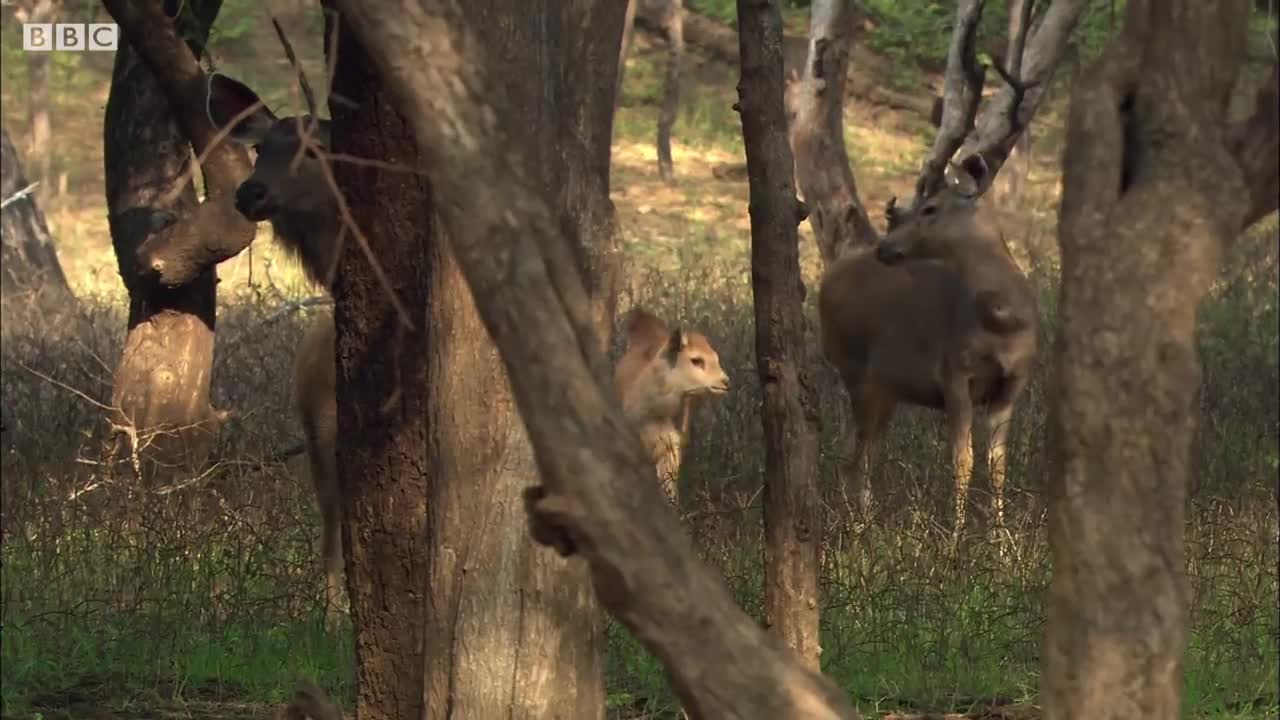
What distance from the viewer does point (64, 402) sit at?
10.9 metres

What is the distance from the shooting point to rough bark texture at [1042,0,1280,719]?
3.50 metres

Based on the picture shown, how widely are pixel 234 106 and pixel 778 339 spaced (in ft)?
8.96

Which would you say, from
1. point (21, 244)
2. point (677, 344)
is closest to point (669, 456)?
point (677, 344)

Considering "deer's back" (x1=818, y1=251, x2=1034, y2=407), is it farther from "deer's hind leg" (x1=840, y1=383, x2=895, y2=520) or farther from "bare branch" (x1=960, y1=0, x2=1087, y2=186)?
"bare branch" (x1=960, y1=0, x2=1087, y2=186)

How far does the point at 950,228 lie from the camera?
11.3 m

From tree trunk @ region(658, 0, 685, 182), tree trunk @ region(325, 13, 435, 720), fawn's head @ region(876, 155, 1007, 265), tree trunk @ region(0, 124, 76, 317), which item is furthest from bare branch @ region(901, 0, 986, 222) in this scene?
tree trunk @ region(658, 0, 685, 182)

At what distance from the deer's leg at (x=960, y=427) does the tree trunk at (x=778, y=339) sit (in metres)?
3.31

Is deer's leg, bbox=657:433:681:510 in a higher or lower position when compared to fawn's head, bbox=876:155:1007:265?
lower

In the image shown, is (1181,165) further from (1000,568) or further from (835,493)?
(835,493)

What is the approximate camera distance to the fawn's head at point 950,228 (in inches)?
438

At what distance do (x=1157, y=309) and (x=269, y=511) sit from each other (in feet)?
17.9

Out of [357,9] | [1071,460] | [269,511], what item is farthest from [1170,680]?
[269,511]

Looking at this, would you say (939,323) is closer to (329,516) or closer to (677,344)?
(677,344)

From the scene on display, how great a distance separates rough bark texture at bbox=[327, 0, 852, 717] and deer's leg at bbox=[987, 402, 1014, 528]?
507 cm
